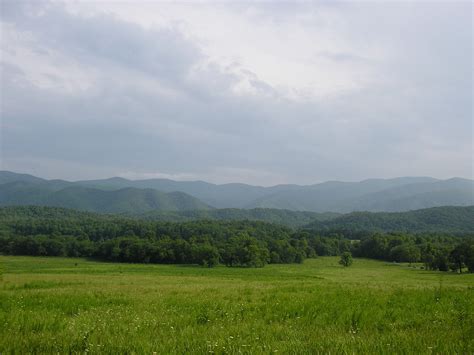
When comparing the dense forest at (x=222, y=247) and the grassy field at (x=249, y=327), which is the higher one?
the grassy field at (x=249, y=327)

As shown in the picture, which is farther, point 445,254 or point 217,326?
point 445,254

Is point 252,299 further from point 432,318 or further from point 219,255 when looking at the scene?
point 219,255

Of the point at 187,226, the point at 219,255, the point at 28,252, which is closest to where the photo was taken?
the point at 219,255

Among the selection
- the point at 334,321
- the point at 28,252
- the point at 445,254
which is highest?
the point at 334,321

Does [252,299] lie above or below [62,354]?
below

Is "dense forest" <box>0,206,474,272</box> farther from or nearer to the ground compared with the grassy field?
nearer to the ground

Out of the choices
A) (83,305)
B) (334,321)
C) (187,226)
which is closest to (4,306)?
(83,305)

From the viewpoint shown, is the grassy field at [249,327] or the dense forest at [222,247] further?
the dense forest at [222,247]

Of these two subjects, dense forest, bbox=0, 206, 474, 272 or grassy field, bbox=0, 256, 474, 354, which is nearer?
grassy field, bbox=0, 256, 474, 354

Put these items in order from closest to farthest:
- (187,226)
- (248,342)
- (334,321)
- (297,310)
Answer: (248,342) < (334,321) < (297,310) < (187,226)

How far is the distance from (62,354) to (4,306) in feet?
25.7

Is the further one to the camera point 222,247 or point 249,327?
point 222,247

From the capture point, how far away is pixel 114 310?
11445 millimetres

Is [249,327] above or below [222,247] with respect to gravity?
above
